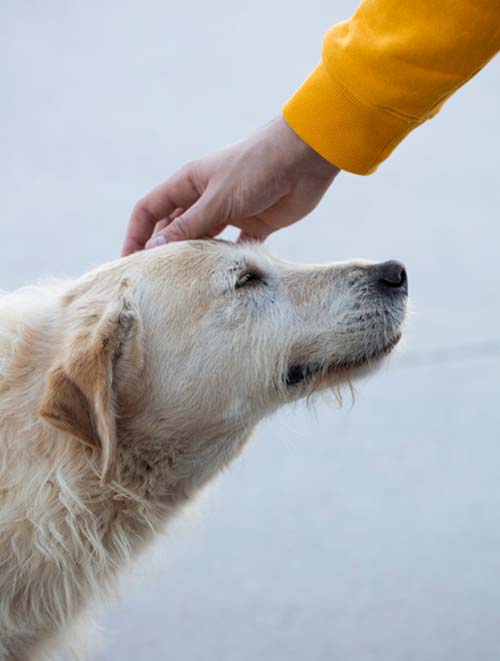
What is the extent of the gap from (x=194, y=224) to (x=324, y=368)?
0.42 metres

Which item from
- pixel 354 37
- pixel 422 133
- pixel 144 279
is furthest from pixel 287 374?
pixel 422 133

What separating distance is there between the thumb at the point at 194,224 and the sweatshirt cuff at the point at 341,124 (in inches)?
10.2

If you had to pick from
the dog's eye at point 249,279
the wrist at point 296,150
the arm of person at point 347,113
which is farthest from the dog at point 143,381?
the wrist at point 296,150

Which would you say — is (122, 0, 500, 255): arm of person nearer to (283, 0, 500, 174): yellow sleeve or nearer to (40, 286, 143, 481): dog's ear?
(283, 0, 500, 174): yellow sleeve

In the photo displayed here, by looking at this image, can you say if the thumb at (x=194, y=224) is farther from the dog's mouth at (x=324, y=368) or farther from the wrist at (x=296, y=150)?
the dog's mouth at (x=324, y=368)

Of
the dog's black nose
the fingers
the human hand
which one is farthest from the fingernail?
the dog's black nose

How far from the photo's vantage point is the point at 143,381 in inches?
72.6

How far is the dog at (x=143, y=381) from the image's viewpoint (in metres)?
1.78

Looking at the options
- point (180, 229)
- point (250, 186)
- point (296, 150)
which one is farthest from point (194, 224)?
point (296, 150)

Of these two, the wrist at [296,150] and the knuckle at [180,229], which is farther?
the knuckle at [180,229]

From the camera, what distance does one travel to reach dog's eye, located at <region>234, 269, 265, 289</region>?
193 centimetres

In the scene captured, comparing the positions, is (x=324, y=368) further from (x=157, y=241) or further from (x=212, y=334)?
(x=157, y=241)

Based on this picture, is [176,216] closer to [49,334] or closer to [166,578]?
[49,334]

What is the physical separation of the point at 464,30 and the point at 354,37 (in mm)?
203
